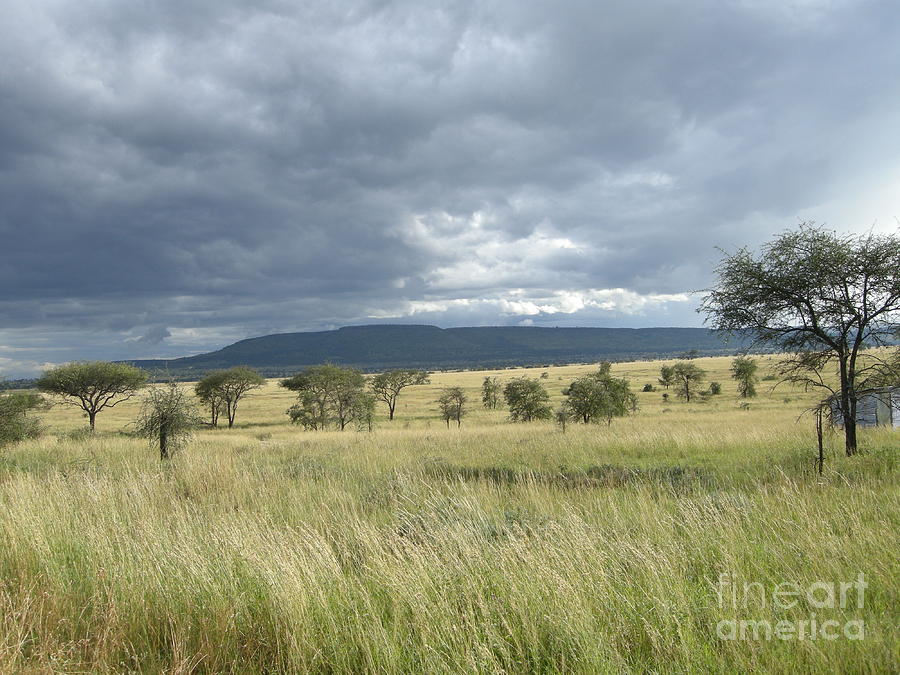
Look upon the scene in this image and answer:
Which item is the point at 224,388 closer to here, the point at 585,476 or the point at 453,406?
the point at 453,406

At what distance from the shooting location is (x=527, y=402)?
159ft

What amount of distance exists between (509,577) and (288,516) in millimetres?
4751

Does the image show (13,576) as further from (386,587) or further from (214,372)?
(214,372)

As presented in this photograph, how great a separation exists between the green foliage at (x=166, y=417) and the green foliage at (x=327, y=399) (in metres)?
34.4

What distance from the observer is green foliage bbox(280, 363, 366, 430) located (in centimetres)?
5384

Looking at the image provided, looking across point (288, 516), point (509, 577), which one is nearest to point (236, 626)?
point (509, 577)

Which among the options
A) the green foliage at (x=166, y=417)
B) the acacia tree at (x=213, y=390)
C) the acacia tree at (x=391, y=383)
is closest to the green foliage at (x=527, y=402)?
the acacia tree at (x=391, y=383)

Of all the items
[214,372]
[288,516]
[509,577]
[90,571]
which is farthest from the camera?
[214,372]

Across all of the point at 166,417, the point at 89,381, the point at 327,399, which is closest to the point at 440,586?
the point at 166,417

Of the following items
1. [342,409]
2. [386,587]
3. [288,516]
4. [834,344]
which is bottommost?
[342,409]

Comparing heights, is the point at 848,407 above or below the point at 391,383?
above

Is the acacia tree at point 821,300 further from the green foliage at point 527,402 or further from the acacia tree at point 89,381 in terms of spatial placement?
the acacia tree at point 89,381

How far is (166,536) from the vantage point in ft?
18.1

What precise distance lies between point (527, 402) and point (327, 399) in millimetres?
24939
